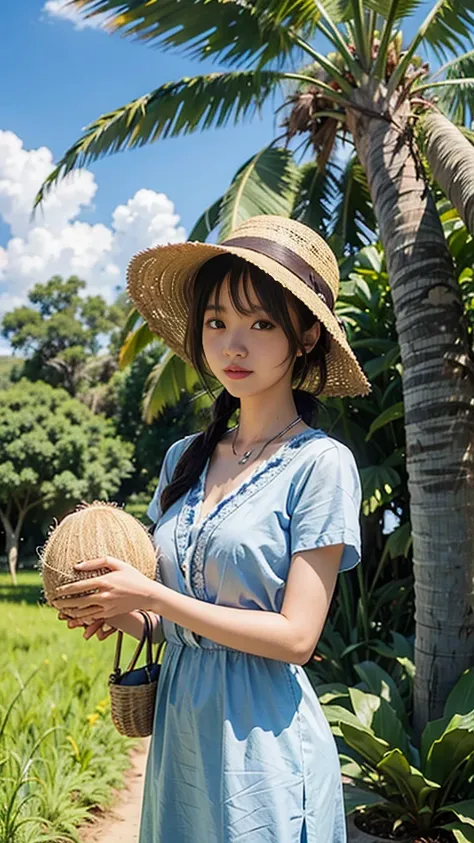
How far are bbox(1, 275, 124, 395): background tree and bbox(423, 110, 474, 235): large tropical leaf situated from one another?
76.0 feet

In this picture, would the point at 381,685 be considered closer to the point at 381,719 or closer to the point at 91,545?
the point at 381,719

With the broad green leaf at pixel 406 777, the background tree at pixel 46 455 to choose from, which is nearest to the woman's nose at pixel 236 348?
the broad green leaf at pixel 406 777

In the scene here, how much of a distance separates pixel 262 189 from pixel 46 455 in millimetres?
10555

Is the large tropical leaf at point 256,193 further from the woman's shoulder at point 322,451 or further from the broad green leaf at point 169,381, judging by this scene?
the woman's shoulder at point 322,451

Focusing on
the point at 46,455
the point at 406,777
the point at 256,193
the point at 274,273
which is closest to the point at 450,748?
the point at 406,777

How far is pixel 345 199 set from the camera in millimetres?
8586

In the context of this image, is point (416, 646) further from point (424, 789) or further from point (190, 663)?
point (190, 663)

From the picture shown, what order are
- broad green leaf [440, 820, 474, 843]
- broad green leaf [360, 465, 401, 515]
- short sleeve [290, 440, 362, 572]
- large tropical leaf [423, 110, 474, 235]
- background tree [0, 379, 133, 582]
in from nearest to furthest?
short sleeve [290, 440, 362, 572]
broad green leaf [440, 820, 474, 843]
large tropical leaf [423, 110, 474, 235]
broad green leaf [360, 465, 401, 515]
background tree [0, 379, 133, 582]

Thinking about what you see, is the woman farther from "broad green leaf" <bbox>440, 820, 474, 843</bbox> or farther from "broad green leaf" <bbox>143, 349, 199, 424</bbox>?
"broad green leaf" <bbox>143, 349, 199, 424</bbox>

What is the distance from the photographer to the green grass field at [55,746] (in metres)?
2.90

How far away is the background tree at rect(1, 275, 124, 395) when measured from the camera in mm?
26484

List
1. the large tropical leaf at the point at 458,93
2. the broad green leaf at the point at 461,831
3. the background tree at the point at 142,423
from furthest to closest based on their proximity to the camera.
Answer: the background tree at the point at 142,423, the large tropical leaf at the point at 458,93, the broad green leaf at the point at 461,831

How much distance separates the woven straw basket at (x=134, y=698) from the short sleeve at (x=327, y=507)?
39cm

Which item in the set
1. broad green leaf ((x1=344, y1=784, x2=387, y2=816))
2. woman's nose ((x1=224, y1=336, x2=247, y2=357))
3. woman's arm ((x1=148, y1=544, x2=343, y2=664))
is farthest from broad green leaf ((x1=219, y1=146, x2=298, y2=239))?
woman's arm ((x1=148, y1=544, x2=343, y2=664))
